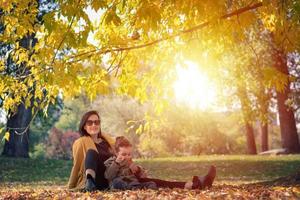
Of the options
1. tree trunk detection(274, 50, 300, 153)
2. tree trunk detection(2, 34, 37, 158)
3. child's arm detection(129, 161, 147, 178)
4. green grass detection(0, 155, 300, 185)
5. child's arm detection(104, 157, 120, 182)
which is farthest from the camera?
tree trunk detection(274, 50, 300, 153)

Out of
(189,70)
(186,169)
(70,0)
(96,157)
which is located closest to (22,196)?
(96,157)

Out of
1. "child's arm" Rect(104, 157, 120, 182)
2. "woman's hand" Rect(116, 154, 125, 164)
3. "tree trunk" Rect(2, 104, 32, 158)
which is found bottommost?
"child's arm" Rect(104, 157, 120, 182)

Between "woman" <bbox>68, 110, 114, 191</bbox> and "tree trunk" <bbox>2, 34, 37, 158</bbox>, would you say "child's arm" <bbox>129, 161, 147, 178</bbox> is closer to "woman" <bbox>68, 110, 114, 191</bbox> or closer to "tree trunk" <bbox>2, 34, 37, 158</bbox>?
"woman" <bbox>68, 110, 114, 191</bbox>

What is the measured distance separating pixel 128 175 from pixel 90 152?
614 mm

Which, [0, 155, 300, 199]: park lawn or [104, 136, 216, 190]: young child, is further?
[0, 155, 300, 199]: park lawn

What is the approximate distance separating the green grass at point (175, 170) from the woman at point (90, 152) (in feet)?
18.4

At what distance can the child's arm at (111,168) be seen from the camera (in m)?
6.93

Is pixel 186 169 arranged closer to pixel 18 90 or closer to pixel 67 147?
pixel 18 90

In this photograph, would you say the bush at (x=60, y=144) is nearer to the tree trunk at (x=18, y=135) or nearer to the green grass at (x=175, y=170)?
the tree trunk at (x=18, y=135)

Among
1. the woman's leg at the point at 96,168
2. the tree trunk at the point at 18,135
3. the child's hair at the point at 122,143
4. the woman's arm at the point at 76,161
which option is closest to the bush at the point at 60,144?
the tree trunk at the point at 18,135

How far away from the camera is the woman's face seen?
7637 millimetres

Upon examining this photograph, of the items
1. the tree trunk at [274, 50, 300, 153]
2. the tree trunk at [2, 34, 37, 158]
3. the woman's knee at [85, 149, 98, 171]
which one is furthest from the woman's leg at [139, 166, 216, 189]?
the tree trunk at [274, 50, 300, 153]

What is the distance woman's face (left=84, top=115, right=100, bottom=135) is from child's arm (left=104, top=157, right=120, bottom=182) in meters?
0.76

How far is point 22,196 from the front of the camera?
309 inches
